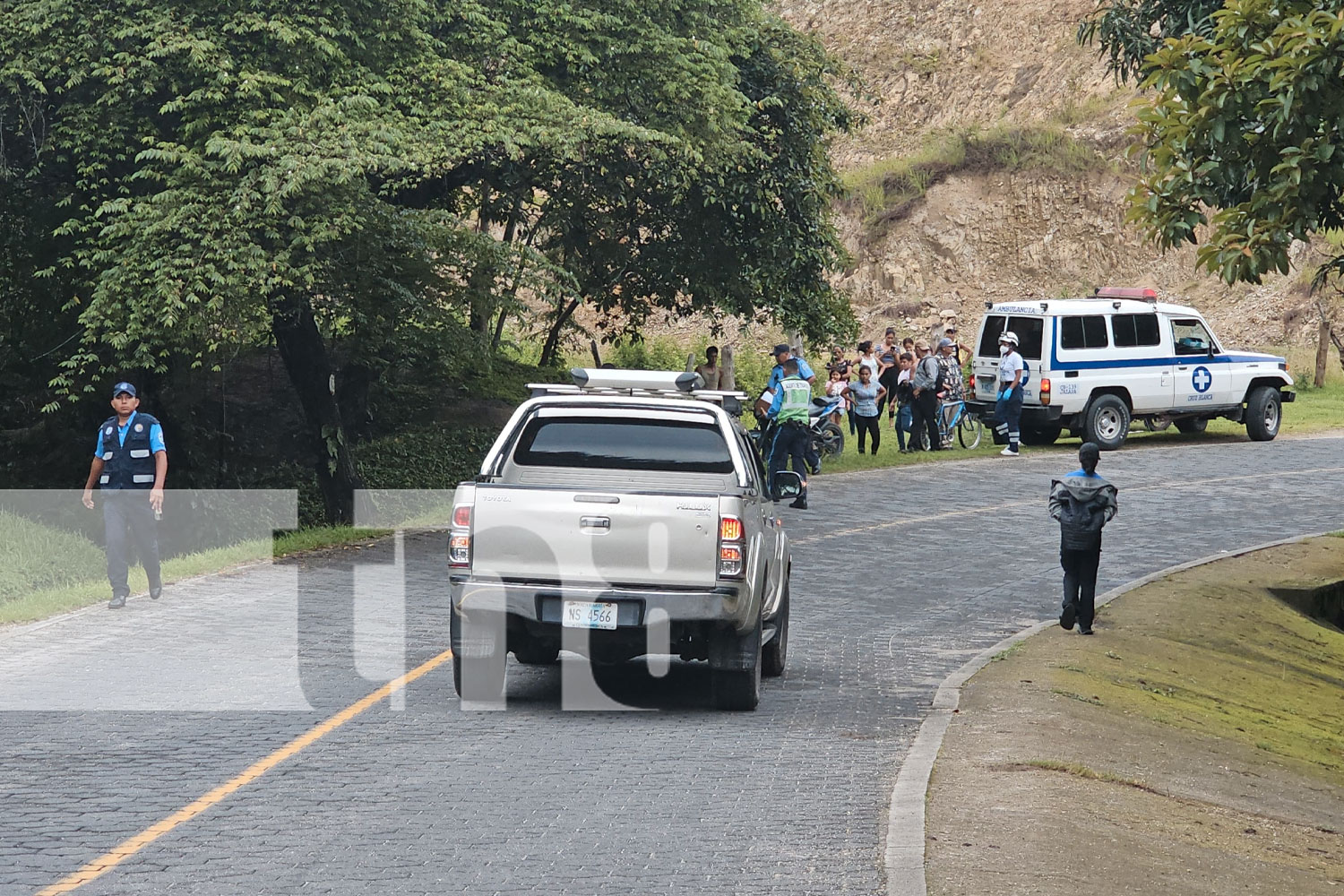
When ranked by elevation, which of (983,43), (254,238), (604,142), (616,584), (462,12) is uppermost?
(983,43)

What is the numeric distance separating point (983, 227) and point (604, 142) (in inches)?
1657

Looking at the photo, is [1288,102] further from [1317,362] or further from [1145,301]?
[1317,362]

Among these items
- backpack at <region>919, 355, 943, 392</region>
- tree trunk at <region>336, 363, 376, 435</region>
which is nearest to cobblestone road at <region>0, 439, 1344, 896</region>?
backpack at <region>919, 355, 943, 392</region>

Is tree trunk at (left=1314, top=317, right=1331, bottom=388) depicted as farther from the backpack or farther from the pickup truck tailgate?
the pickup truck tailgate

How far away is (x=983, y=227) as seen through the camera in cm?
6041

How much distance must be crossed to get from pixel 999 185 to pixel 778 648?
169 ft

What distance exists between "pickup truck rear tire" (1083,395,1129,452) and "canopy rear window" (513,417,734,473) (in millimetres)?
18896

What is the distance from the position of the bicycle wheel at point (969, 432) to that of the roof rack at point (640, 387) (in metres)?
18.2

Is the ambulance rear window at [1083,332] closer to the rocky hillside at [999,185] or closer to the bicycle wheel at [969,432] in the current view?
the bicycle wheel at [969,432]

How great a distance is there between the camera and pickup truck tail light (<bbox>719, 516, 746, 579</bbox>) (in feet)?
31.6

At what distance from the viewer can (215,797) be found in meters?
7.82

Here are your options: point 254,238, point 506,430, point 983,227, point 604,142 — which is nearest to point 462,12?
point 604,142

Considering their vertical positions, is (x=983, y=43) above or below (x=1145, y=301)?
above

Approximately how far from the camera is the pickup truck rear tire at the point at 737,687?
1016 cm
